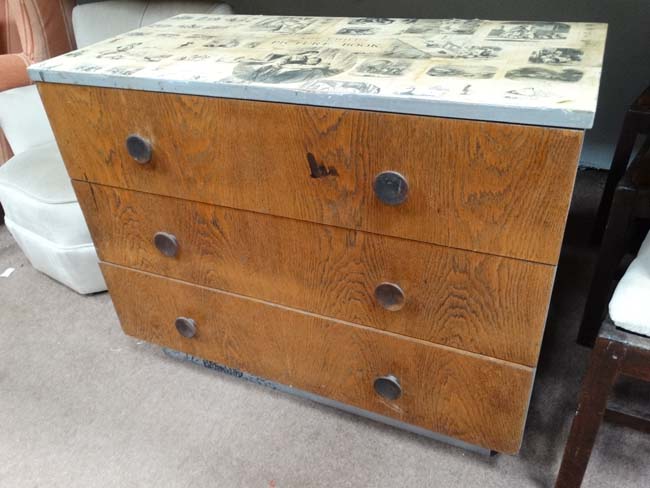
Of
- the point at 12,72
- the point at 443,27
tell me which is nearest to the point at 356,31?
the point at 443,27

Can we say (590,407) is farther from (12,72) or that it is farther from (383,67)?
(12,72)

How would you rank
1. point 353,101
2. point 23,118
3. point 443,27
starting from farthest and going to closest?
point 23,118, point 443,27, point 353,101

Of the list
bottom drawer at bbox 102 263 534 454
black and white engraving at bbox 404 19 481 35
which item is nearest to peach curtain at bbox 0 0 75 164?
bottom drawer at bbox 102 263 534 454

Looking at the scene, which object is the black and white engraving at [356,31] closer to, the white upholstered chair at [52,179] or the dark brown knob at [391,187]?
the dark brown knob at [391,187]

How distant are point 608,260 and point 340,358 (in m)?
0.55

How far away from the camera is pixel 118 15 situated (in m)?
1.52

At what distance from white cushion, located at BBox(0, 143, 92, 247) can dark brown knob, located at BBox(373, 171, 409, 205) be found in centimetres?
84

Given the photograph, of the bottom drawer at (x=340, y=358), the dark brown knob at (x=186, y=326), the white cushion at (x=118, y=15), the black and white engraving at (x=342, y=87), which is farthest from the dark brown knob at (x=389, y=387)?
the white cushion at (x=118, y=15)

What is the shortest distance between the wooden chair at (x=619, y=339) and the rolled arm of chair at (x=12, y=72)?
4.95 feet

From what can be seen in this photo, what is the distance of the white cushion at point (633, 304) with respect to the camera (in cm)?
67

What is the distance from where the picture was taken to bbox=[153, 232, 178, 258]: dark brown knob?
0.93 metres

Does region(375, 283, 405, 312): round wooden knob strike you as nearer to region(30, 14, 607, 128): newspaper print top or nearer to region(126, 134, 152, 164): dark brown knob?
region(30, 14, 607, 128): newspaper print top

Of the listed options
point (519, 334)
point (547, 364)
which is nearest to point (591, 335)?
point (547, 364)

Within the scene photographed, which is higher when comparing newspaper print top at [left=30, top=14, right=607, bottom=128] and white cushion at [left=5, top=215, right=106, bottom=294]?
newspaper print top at [left=30, top=14, right=607, bottom=128]
